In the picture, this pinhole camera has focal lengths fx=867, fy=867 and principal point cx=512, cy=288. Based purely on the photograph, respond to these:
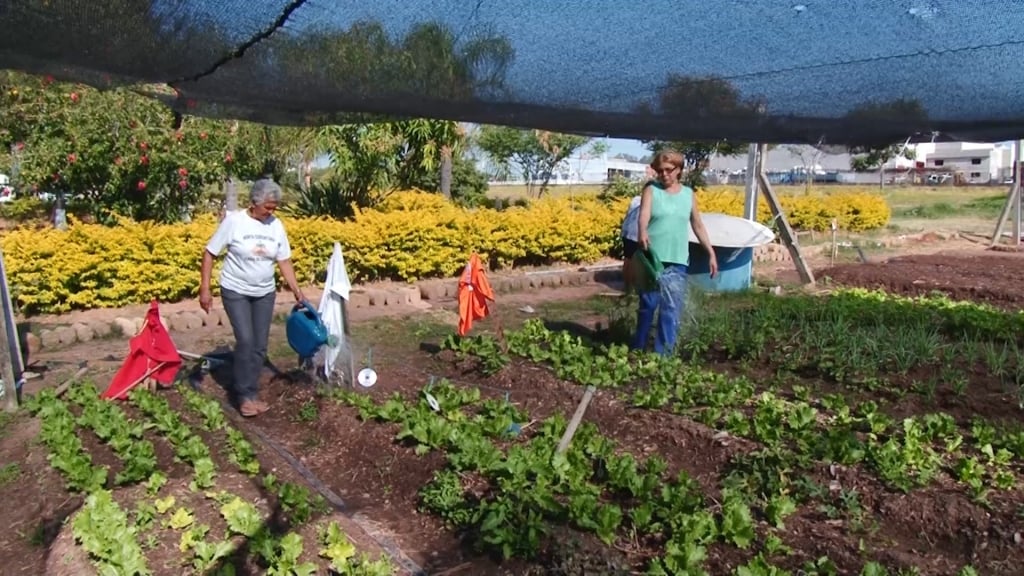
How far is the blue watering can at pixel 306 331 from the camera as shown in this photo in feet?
18.4

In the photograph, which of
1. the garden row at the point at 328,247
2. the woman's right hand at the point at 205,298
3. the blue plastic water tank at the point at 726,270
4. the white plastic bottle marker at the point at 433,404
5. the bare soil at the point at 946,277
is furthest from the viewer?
the bare soil at the point at 946,277

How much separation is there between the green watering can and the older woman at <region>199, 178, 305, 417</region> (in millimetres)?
2538

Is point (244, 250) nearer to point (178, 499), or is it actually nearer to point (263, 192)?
point (263, 192)

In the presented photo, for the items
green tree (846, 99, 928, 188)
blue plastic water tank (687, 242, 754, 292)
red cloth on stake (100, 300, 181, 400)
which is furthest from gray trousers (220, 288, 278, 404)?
blue plastic water tank (687, 242, 754, 292)

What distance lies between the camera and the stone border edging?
725cm

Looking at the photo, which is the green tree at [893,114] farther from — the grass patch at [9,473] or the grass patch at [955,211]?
the grass patch at [955,211]

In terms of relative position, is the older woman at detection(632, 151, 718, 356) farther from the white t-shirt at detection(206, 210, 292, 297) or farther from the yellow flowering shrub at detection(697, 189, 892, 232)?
the yellow flowering shrub at detection(697, 189, 892, 232)

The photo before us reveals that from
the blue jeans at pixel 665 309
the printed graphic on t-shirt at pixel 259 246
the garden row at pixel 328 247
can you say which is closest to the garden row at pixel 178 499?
the printed graphic on t-shirt at pixel 259 246

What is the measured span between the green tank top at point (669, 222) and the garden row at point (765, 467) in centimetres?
80

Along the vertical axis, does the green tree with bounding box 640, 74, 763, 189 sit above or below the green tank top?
above

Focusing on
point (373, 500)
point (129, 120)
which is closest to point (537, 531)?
point (373, 500)

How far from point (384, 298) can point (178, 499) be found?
17.8 ft

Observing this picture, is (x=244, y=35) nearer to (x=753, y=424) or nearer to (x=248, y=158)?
(x=753, y=424)

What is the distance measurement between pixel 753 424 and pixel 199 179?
7796 mm
